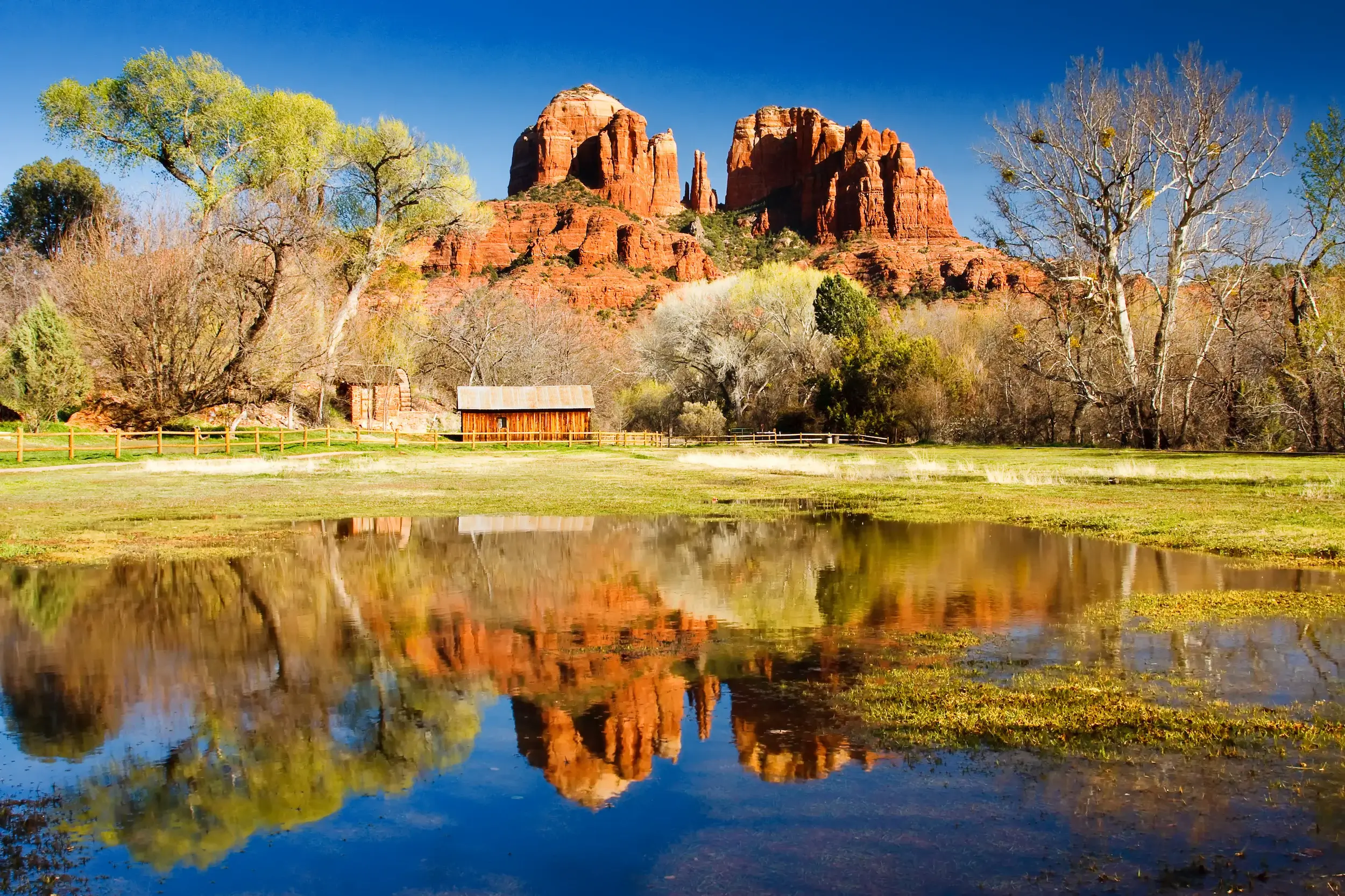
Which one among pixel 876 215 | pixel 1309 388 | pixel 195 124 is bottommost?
pixel 1309 388

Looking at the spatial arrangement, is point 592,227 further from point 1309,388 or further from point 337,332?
point 1309,388

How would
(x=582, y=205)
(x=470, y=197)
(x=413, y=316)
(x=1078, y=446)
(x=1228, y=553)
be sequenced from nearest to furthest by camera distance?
(x=1228, y=553), (x=1078, y=446), (x=470, y=197), (x=413, y=316), (x=582, y=205)

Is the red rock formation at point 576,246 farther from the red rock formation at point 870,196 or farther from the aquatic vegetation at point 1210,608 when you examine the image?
the aquatic vegetation at point 1210,608

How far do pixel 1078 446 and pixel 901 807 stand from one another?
48.3 meters

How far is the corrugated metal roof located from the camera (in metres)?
59.4

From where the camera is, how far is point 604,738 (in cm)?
659

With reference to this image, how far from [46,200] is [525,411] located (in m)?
41.1

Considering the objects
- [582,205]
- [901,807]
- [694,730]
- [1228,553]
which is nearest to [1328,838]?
[901,807]

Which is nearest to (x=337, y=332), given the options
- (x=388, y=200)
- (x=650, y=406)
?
(x=388, y=200)

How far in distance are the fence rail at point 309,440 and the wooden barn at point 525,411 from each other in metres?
0.29

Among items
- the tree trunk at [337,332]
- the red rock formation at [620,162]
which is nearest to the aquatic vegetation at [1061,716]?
the tree trunk at [337,332]

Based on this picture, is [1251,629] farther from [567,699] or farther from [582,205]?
[582,205]

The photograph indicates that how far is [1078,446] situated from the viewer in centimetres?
4938

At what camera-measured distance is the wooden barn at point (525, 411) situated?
5941 centimetres
